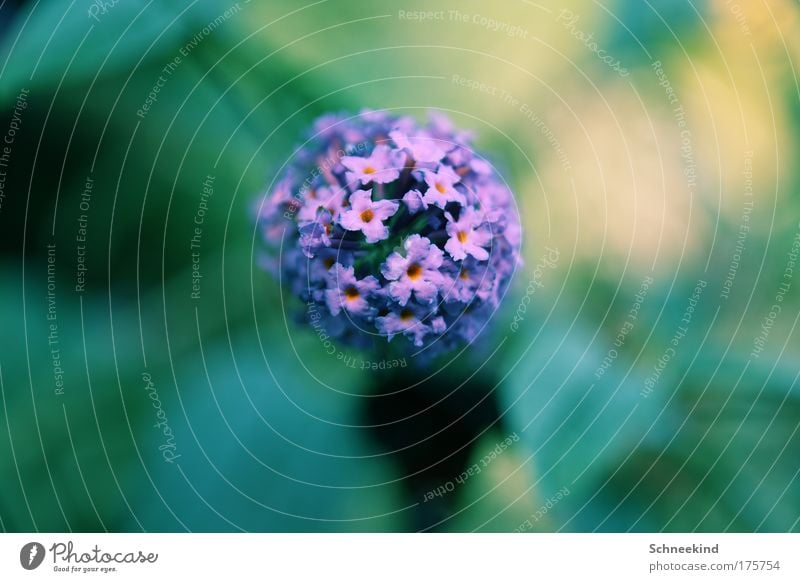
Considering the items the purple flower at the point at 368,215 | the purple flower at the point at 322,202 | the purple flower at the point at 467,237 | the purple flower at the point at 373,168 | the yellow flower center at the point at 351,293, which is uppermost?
the purple flower at the point at 373,168

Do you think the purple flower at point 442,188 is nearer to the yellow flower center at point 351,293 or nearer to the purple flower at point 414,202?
the purple flower at point 414,202

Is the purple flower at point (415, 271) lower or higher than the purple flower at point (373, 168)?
lower

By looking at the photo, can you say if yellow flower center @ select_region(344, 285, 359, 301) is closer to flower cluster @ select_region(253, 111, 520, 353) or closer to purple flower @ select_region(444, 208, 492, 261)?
flower cluster @ select_region(253, 111, 520, 353)

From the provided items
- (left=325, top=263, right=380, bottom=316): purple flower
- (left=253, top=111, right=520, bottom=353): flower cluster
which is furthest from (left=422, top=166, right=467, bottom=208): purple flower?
(left=325, top=263, right=380, bottom=316): purple flower

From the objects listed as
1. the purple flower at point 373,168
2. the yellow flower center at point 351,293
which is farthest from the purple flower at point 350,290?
the purple flower at point 373,168

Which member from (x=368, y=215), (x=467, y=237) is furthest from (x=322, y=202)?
(x=467, y=237)
